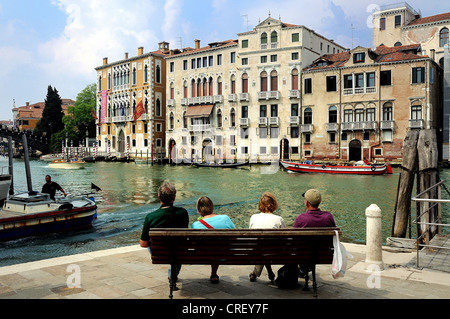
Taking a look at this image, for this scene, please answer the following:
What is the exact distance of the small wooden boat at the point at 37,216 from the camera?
Result: 1104 cm

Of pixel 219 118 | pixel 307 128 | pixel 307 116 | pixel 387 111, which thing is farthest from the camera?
pixel 219 118

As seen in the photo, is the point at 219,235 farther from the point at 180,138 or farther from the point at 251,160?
the point at 180,138

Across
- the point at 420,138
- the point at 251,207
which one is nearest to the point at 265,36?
the point at 251,207

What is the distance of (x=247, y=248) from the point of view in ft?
14.7

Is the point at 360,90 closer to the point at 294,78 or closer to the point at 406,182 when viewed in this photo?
the point at 294,78

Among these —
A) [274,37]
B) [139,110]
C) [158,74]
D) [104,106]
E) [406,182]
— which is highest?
[274,37]

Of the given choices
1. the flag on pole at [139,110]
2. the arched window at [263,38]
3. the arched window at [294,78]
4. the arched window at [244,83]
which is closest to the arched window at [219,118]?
the arched window at [244,83]

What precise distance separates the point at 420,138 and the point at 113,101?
5841cm

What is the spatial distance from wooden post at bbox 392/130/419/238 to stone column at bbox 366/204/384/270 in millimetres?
1961

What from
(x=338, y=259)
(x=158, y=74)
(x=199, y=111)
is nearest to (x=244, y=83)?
(x=199, y=111)

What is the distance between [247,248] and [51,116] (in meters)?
80.4

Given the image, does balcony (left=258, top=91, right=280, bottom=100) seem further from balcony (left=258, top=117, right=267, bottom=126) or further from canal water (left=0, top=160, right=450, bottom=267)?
canal water (left=0, top=160, right=450, bottom=267)

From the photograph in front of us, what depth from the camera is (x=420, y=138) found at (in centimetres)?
736

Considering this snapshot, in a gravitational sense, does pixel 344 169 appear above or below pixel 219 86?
below
